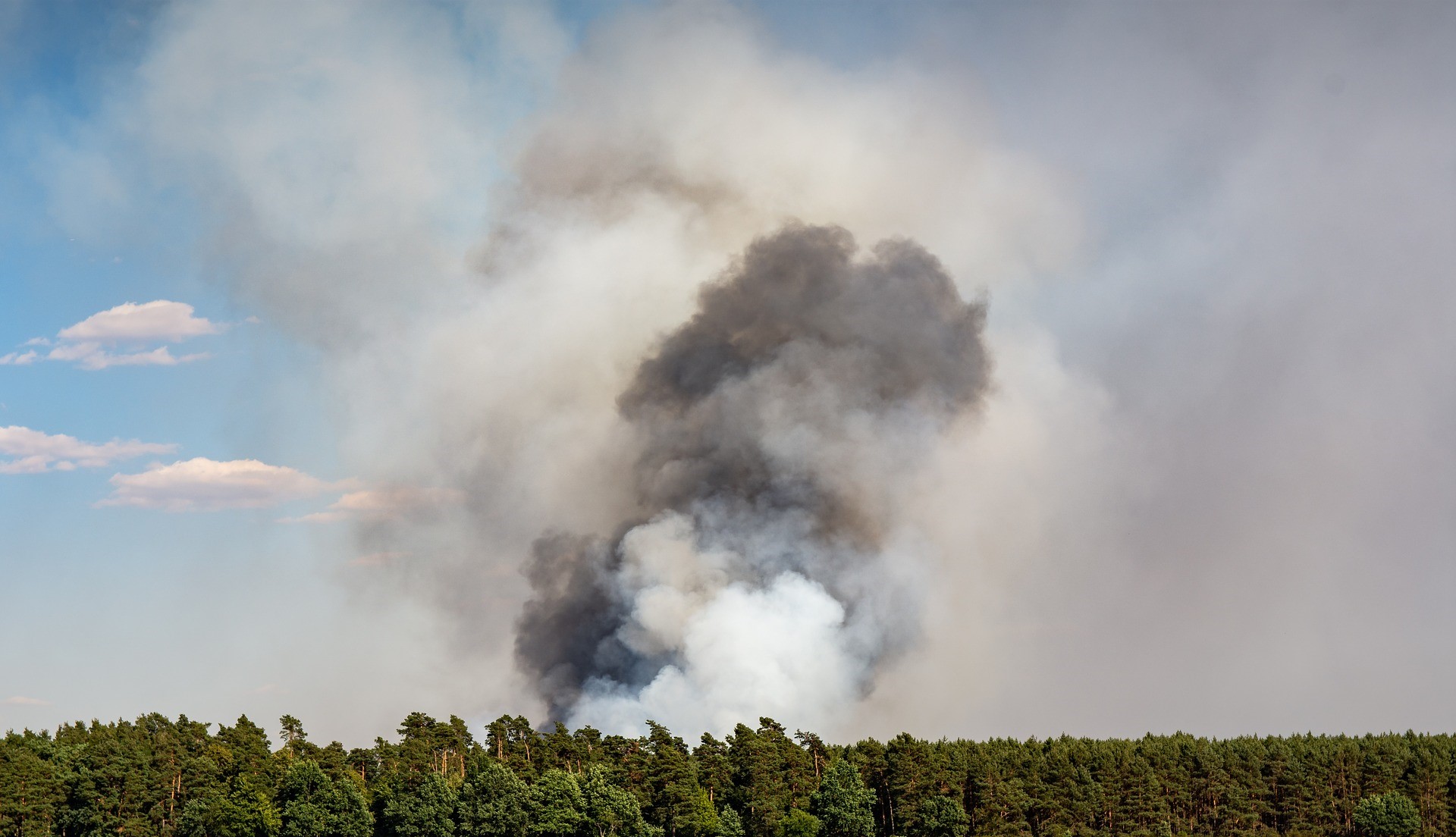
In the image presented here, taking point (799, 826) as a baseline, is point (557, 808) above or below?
above

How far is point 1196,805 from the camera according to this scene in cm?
12462

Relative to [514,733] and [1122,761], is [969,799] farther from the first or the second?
[514,733]

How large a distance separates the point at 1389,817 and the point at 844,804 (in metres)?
50.4

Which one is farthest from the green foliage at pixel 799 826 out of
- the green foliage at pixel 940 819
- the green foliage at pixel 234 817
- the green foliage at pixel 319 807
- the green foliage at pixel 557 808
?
the green foliage at pixel 234 817

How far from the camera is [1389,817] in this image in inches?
4732

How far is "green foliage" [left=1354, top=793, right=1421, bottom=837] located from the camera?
393 feet

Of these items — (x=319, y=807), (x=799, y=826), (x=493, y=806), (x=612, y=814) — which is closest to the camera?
(x=799, y=826)

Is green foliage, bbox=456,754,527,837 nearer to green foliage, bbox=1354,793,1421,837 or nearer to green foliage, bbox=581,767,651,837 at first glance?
green foliage, bbox=581,767,651,837

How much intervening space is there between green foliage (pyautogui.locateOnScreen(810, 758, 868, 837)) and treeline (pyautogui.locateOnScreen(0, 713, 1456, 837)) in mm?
148

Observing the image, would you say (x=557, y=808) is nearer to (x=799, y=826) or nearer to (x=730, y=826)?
(x=730, y=826)

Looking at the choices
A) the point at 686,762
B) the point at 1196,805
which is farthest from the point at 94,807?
the point at 1196,805

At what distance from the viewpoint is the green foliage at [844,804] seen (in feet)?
363

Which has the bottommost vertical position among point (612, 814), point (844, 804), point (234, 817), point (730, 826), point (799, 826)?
point (234, 817)

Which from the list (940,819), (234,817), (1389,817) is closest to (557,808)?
(234,817)
